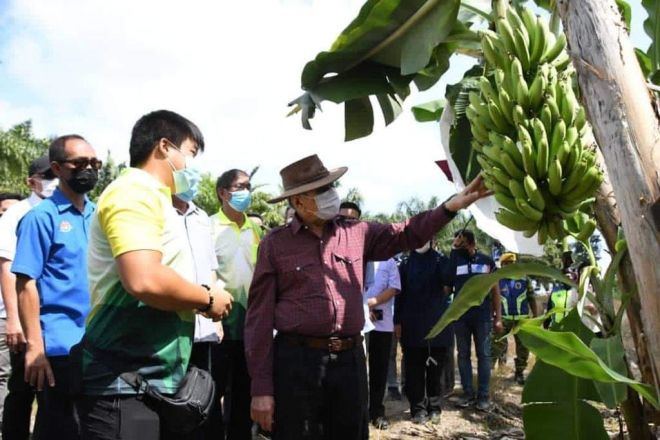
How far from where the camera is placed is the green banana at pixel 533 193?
1639 millimetres

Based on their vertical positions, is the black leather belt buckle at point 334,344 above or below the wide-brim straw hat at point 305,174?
below

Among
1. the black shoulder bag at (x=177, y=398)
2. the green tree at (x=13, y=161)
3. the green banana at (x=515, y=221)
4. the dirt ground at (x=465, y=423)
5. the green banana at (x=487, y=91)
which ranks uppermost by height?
the green tree at (x=13, y=161)

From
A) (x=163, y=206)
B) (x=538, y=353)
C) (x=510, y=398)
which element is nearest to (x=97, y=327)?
(x=163, y=206)

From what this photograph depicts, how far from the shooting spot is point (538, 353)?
4.99 feet

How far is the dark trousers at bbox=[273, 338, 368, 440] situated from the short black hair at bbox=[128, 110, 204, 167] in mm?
1038

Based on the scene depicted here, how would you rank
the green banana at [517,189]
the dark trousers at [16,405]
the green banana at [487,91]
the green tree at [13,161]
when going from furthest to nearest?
1. the green tree at [13,161]
2. the dark trousers at [16,405]
3. the green banana at [487,91]
4. the green banana at [517,189]

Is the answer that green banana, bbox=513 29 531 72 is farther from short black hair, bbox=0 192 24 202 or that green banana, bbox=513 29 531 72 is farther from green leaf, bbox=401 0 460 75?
short black hair, bbox=0 192 24 202

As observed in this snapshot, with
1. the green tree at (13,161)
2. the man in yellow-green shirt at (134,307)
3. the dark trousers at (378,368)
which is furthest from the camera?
the green tree at (13,161)

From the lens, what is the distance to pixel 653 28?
2.46 meters

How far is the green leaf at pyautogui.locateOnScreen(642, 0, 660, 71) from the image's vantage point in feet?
7.88

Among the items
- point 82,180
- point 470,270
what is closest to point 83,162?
point 82,180

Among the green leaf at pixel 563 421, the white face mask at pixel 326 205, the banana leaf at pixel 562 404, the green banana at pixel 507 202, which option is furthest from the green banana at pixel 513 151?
the white face mask at pixel 326 205

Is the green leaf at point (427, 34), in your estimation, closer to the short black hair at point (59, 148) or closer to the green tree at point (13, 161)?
the short black hair at point (59, 148)

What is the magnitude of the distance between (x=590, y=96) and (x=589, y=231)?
676mm
